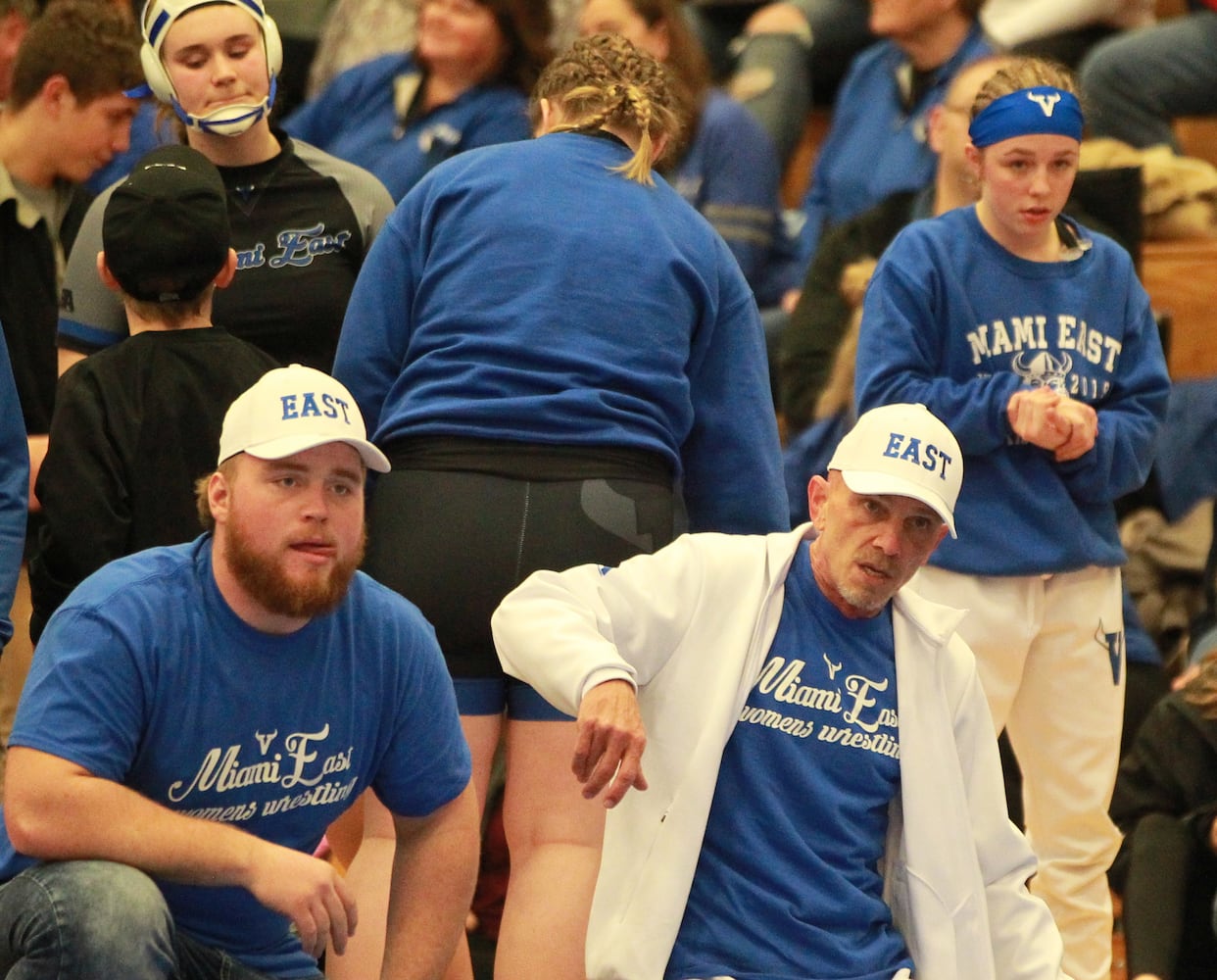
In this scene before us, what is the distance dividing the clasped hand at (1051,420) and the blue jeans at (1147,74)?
115 inches

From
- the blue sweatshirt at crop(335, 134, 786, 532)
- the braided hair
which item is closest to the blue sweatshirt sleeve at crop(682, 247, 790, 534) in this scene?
the blue sweatshirt at crop(335, 134, 786, 532)

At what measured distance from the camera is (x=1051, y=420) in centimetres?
387

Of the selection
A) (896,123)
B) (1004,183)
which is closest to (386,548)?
(1004,183)

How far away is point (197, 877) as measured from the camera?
2846 millimetres

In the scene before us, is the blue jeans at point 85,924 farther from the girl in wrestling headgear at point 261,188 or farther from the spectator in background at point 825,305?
the spectator in background at point 825,305

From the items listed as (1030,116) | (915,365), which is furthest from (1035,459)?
(1030,116)

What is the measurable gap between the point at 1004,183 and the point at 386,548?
1.45 meters

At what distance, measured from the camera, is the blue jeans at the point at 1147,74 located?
657cm

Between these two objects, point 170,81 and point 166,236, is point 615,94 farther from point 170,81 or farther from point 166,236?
point 170,81

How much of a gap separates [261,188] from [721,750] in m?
1.57

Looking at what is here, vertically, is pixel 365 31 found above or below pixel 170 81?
above

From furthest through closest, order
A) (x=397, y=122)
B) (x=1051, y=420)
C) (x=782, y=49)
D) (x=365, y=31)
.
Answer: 1. (x=782, y=49)
2. (x=365, y=31)
3. (x=397, y=122)
4. (x=1051, y=420)

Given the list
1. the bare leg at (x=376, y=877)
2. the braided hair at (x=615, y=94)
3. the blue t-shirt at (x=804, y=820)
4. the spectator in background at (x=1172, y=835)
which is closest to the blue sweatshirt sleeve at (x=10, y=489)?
the bare leg at (x=376, y=877)

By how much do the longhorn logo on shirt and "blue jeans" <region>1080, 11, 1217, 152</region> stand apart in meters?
2.65
